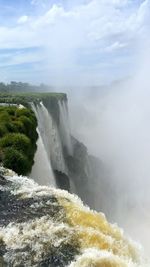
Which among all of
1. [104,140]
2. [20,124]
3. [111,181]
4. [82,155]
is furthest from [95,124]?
[20,124]

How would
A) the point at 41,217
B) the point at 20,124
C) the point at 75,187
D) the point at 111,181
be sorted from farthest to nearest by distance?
the point at 111,181, the point at 75,187, the point at 20,124, the point at 41,217

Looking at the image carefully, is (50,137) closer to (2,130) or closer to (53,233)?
(2,130)

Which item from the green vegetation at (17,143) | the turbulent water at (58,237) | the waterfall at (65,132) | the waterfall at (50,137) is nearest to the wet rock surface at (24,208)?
the turbulent water at (58,237)

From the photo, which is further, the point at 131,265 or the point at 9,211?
the point at 9,211

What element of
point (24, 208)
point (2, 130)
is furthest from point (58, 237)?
point (2, 130)

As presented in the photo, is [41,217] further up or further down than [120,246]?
further up

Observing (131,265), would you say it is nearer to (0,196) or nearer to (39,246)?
(39,246)

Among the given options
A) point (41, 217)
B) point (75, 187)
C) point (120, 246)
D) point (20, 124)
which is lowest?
point (120, 246)
